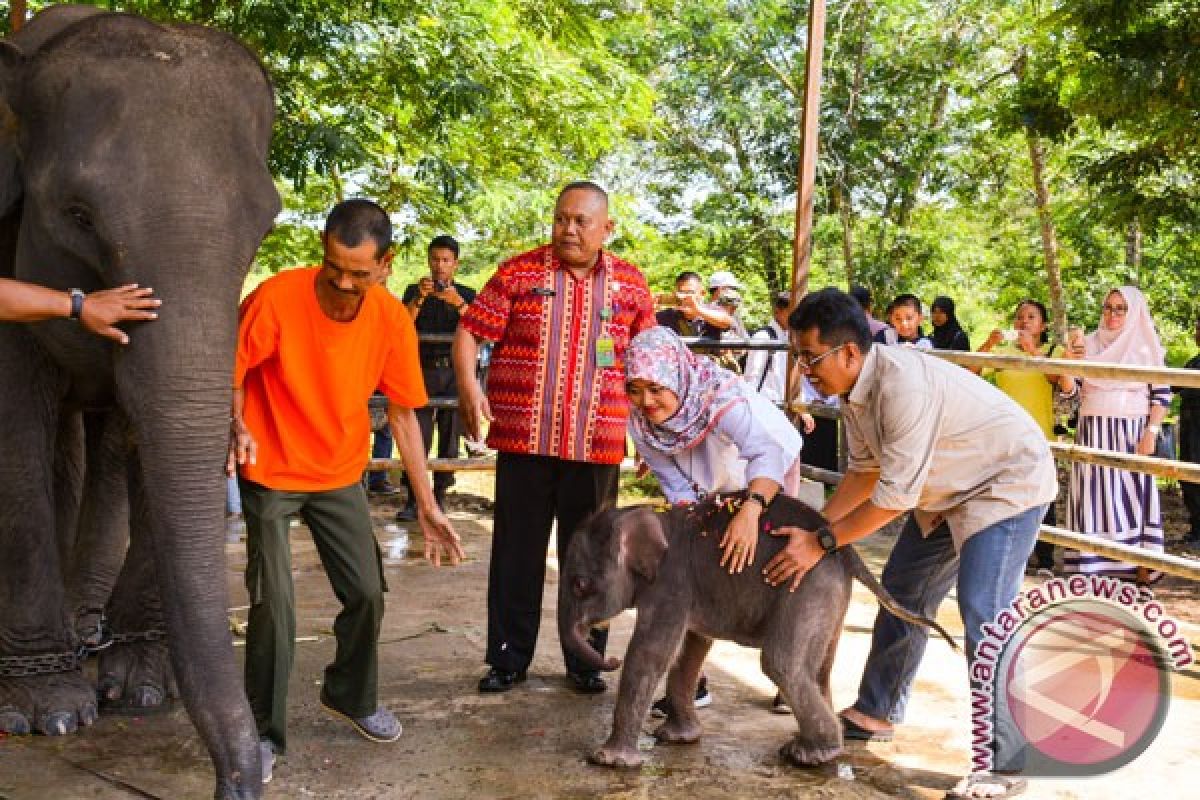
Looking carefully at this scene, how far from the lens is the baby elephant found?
4.29 meters

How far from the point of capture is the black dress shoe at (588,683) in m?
5.28

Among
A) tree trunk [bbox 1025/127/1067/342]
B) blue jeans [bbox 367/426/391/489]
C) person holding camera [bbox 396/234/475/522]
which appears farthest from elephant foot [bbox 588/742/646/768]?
tree trunk [bbox 1025/127/1067/342]

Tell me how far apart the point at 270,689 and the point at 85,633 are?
1346 millimetres

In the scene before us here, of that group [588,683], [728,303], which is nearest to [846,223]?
[728,303]

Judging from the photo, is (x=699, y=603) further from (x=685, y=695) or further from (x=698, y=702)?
(x=698, y=702)

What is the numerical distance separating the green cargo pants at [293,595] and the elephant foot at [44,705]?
0.80 meters

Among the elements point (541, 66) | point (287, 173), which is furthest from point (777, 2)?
point (287, 173)

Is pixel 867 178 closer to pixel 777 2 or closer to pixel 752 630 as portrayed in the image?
pixel 777 2

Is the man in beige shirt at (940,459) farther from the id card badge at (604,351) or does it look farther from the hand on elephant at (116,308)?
the hand on elephant at (116,308)

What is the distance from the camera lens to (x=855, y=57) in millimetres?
18359

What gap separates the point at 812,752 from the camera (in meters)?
A: 4.39

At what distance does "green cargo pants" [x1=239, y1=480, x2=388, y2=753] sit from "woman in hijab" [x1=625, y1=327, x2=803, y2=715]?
1.04 m

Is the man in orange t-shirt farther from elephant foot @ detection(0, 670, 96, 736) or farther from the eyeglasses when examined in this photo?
the eyeglasses

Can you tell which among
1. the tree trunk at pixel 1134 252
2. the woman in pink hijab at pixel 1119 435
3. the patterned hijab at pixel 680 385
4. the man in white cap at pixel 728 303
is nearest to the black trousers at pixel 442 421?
the man in white cap at pixel 728 303
